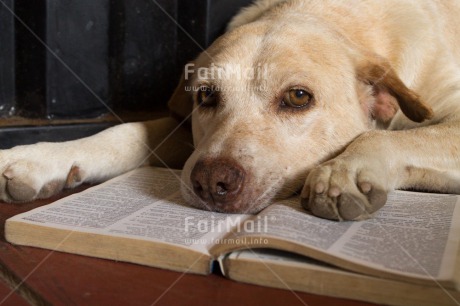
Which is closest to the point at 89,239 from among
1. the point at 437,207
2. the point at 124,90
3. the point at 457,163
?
the point at 437,207

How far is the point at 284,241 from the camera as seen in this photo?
1.27m

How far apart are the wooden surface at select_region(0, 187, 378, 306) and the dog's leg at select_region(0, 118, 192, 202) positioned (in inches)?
17.2

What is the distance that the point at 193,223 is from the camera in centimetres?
152

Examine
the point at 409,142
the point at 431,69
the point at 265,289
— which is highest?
the point at 431,69

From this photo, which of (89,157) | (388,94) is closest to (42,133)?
(89,157)

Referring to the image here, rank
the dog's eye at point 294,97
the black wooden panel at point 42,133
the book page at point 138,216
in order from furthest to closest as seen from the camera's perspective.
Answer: the black wooden panel at point 42,133 → the dog's eye at point 294,97 → the book page at point 138,216

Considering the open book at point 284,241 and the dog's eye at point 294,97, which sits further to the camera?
the dog's eye at point 294,97

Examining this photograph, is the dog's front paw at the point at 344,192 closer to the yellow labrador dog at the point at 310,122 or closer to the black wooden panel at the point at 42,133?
the yellow labrador dog at the point at 310,122

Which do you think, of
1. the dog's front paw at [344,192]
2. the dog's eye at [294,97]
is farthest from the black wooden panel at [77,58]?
the dog's front paw at [344,192]

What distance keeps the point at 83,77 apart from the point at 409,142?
1450 millimetres

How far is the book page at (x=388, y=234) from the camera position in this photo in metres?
1.22

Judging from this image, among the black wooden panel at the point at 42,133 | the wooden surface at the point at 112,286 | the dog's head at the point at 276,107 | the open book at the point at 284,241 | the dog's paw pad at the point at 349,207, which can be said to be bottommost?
the black wooden panel at the point at 42,133

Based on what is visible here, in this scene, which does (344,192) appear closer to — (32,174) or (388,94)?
(388,94)

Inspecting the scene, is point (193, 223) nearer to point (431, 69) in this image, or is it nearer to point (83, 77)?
point (431, 69)
